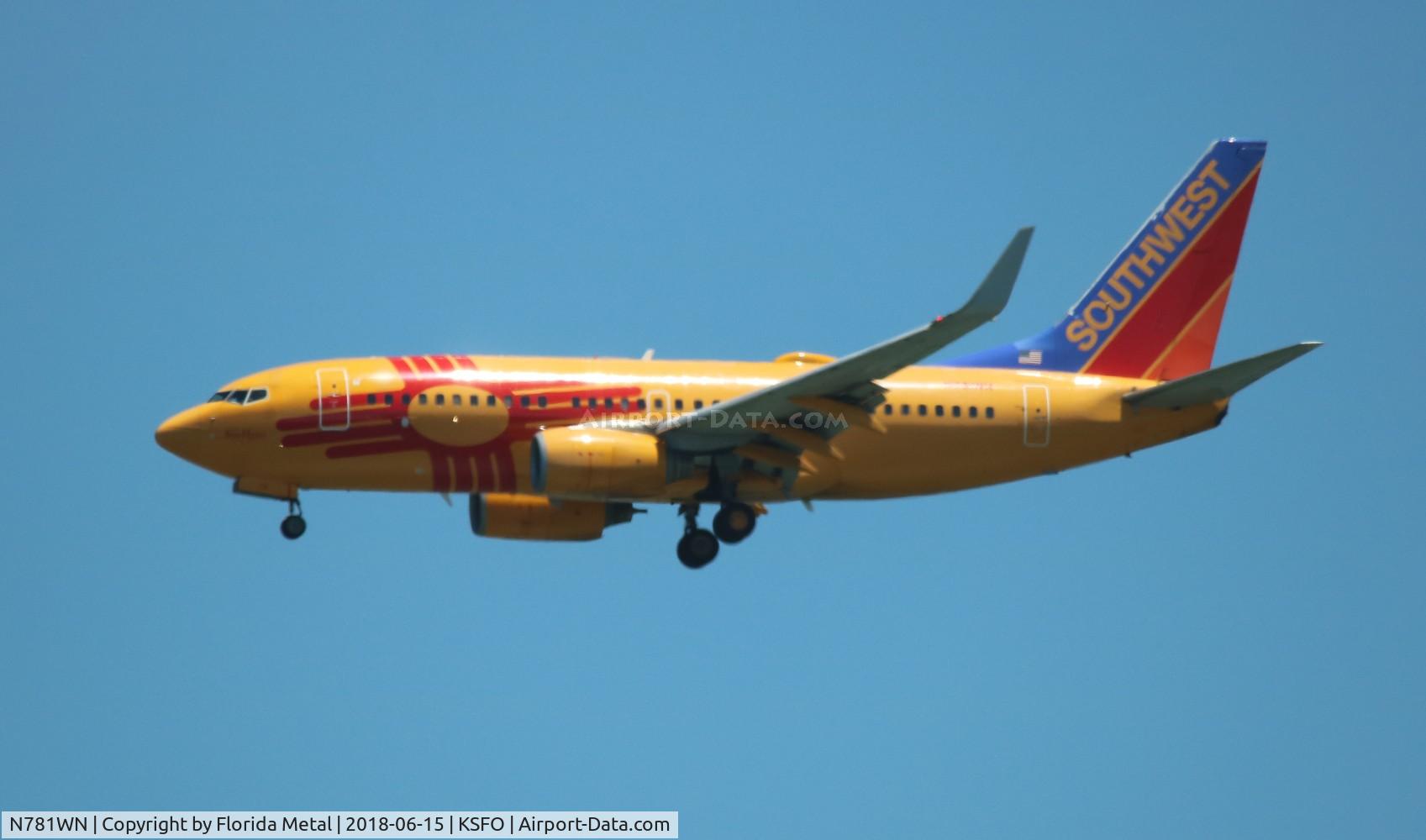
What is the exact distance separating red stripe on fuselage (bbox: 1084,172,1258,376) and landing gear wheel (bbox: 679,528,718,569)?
422 inches

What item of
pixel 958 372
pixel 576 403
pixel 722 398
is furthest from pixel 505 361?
pixel 958 372

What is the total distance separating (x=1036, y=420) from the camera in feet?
166

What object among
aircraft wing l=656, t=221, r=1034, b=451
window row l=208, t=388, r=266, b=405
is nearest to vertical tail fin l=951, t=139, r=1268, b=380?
aircraft wing l=656, t=221, r=1034, b=451

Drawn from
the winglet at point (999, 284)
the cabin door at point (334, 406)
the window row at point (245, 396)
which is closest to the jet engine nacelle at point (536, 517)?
the cabin door at point (334, 406)

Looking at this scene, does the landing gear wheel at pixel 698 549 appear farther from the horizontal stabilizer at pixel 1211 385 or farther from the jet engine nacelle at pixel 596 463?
the horizontal stabilizer at pixel 1211 385

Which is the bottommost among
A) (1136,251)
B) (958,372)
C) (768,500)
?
(768,500)

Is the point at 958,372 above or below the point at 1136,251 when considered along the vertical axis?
below

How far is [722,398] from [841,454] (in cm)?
302

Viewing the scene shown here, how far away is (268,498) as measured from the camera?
159ft

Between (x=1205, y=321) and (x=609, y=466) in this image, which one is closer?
(x=609, y=466)

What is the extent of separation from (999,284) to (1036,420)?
872 centimetres

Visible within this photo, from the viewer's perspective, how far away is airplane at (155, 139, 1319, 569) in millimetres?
47188

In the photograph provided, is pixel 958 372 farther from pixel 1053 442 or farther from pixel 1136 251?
pixel 1136 251

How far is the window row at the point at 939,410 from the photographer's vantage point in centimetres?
4956
